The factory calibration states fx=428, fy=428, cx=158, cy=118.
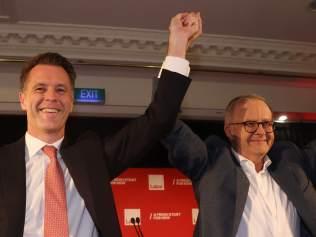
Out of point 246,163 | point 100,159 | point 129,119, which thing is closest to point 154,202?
point 129,119

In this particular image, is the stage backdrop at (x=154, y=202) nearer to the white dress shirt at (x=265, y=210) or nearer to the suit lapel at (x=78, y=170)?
the white dress shirt at (x=265, y=210)

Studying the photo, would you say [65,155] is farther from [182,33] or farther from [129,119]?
[129,119]

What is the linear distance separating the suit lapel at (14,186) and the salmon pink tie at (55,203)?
0.06 meters

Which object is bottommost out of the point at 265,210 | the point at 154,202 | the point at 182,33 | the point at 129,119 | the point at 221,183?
the point at 265,210

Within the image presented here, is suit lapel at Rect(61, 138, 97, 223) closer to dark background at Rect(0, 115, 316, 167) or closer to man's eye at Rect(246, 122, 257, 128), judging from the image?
man's eye at Rect(246, 122, 257, 128)

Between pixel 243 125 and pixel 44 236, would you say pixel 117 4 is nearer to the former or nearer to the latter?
pixel 243 125

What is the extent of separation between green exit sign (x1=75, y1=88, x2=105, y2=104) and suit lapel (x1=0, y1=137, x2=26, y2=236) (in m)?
2.28

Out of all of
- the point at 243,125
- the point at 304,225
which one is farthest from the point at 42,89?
the point at 304,225

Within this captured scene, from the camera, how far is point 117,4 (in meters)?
2.98

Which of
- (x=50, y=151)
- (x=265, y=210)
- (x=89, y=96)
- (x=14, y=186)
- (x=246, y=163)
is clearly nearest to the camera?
(x=14, y=186)

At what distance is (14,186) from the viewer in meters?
1.15

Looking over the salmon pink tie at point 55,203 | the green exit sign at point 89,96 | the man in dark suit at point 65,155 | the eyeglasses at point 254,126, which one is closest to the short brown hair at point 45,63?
the man in dark suit at point 65,155

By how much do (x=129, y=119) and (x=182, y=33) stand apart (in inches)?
95.2

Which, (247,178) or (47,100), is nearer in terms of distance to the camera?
(47,100)
